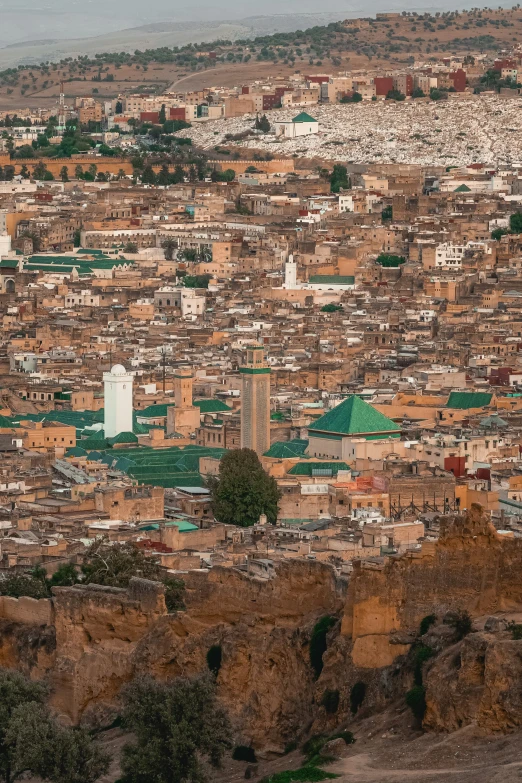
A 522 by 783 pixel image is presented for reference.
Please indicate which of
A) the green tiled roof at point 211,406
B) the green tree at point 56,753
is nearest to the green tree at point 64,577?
the green tree at point 56,753

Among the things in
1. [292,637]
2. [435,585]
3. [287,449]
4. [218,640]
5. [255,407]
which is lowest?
[287,449]

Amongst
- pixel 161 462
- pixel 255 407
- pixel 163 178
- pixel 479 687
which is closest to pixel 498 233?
pixel 163 178

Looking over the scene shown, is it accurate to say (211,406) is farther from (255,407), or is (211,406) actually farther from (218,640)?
(218,640)

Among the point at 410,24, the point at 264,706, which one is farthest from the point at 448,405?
the point at 410,24

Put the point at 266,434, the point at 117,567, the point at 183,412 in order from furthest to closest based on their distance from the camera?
the point at 183,412, the point at 266,434, the point at 117,567

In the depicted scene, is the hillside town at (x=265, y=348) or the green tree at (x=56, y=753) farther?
the hillside town at (x=265, y=348)

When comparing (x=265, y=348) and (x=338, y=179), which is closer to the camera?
(x=265, y=348)

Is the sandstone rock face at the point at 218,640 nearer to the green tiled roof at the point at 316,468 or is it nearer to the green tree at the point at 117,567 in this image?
the green tree at the point at 117,567
